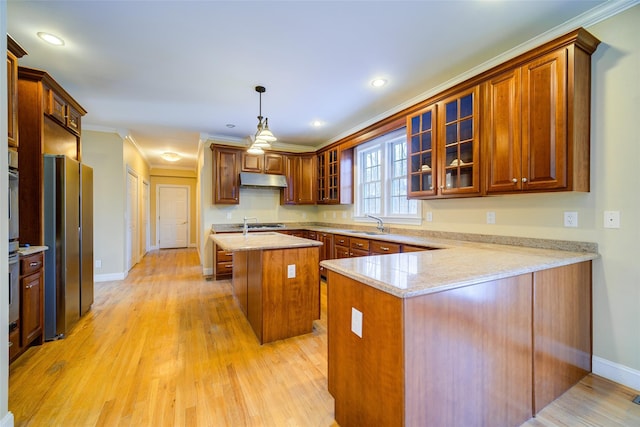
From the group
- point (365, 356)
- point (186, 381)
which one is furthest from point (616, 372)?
point (186, 381)

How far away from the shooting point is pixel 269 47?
92.4 inches

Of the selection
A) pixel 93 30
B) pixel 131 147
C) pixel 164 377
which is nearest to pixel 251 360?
pixel 164 377

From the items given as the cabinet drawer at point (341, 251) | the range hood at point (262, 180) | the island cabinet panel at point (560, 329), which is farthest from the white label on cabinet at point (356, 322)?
the range hood at point (262, 180)

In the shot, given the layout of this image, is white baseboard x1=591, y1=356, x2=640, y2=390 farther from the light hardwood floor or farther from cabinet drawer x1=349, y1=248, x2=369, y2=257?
cabinet drawer x1=349, y1=248, x2=369, y2=257

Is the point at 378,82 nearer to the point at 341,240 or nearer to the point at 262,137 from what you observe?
the point at 262,137

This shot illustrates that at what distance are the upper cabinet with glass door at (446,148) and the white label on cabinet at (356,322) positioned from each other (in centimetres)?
179

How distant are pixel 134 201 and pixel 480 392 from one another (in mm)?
6688

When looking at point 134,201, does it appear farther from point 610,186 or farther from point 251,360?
point 610,186

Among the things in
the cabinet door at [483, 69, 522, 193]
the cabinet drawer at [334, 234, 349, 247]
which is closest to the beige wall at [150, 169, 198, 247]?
the cabinet drawer at [334, 234, 349, 247]

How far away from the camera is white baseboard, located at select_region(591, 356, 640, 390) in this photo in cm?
181

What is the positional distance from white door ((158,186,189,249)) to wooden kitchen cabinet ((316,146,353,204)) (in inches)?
230

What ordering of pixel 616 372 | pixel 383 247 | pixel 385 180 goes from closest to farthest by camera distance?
pixel 616 372 → pixel 383 247 → pixel 385 180

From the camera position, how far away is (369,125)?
4.25m

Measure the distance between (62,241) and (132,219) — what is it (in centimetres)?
336
